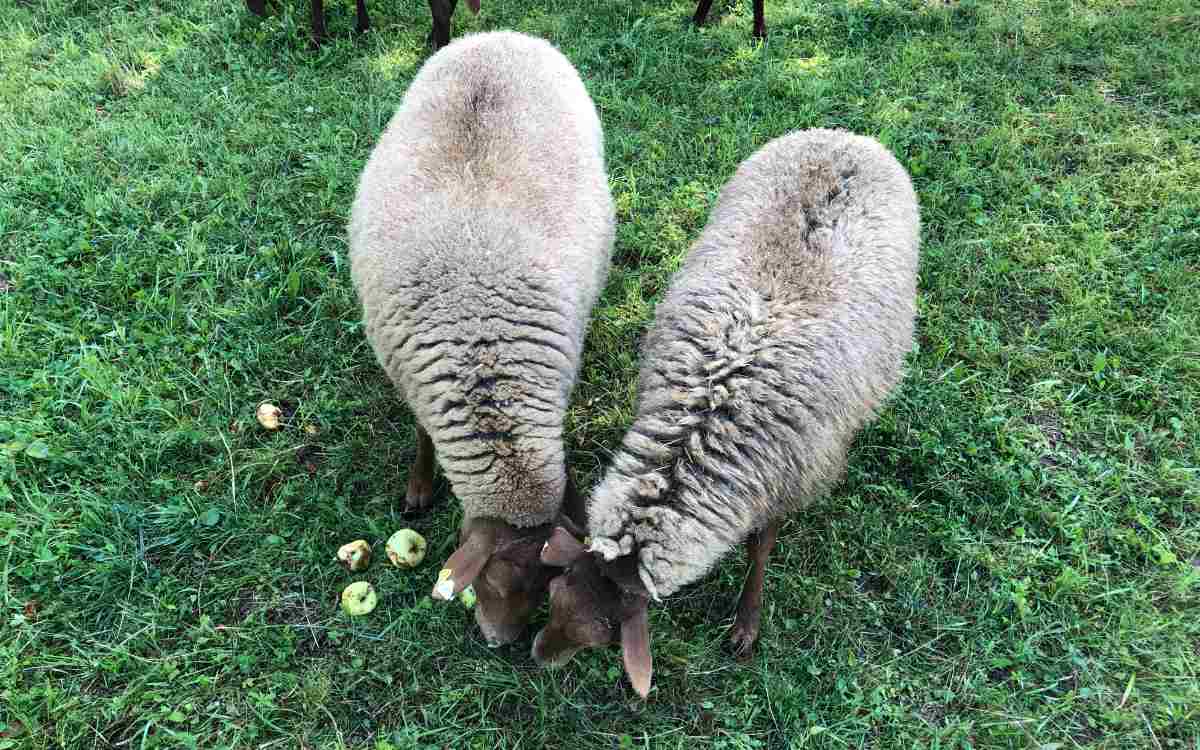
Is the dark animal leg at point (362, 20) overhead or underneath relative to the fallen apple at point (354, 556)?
overhead

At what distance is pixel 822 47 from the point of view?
6.30 meters

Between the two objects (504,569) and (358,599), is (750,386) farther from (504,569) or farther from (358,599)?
(358,599)

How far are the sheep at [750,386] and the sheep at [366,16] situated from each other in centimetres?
370

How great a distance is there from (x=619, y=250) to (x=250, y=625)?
3.12 meters

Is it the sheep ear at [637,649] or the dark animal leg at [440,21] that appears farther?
the dark animal leg at [440,21]

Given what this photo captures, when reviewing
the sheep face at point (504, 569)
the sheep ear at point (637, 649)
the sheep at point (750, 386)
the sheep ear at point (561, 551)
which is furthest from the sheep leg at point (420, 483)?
the sheep ear at point (637, 649)

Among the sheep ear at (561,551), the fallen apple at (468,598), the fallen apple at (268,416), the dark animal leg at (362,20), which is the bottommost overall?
the fallen apple at (468,598)

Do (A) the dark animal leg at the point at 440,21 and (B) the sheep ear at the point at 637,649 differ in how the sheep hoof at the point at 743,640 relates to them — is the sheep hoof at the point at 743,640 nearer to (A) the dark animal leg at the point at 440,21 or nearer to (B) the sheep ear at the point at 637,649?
(B) the sheep ear at the point at 637,649

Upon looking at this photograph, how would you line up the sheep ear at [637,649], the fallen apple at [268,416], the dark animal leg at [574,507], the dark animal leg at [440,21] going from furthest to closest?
the dark animal leg at [440,21] < the fallen apple at [268,416] < the dark animal leg at [574,507] < the sheep ear at [637,649]

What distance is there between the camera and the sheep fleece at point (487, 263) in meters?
2.85

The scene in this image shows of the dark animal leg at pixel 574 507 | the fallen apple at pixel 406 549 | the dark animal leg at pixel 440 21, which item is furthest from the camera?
the dark animal leg at pixel 440 21

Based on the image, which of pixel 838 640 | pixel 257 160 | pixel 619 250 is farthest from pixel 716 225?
pixel 257 160

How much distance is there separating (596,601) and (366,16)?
19.2ft

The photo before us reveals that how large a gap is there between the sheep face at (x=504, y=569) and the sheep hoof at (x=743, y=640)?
940mm
